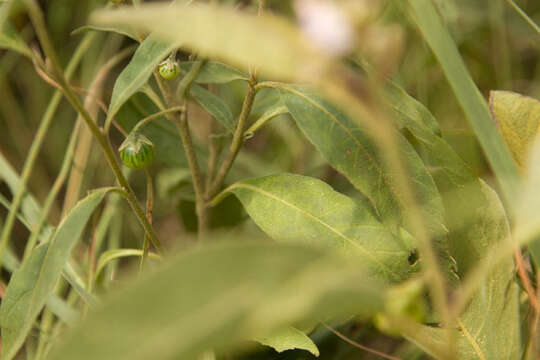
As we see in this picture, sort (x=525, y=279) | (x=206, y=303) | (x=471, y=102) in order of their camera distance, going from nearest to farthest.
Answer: (x=206, y=303), (x=471, y=102), (x=525, y=279)

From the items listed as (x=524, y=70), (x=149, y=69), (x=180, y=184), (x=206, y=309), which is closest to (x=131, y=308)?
(x=206, y=309)

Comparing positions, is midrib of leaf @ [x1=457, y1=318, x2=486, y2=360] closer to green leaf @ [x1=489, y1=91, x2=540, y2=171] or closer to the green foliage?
the green foliage

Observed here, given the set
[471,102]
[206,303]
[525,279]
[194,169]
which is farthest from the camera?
[194,169]

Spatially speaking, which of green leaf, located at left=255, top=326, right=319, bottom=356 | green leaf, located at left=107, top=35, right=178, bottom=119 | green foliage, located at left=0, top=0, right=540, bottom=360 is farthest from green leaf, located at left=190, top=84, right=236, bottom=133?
green leaf, located at left=255, top=326, right=319, bottom=356

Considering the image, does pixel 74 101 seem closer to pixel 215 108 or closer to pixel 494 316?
pixel 215 108

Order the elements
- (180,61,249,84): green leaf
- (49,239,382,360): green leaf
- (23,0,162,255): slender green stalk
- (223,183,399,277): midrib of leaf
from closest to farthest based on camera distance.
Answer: (49,239,382,360): green leaf < (23,0,162,255): slender green stalk < (223,183,399,277): midrib of leaf < (180,61,249,84): green leaf

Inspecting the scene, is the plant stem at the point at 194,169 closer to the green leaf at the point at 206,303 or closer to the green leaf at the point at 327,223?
the green leaf at the point at 327,223

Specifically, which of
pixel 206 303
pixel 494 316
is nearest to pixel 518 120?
pixel 494 316
